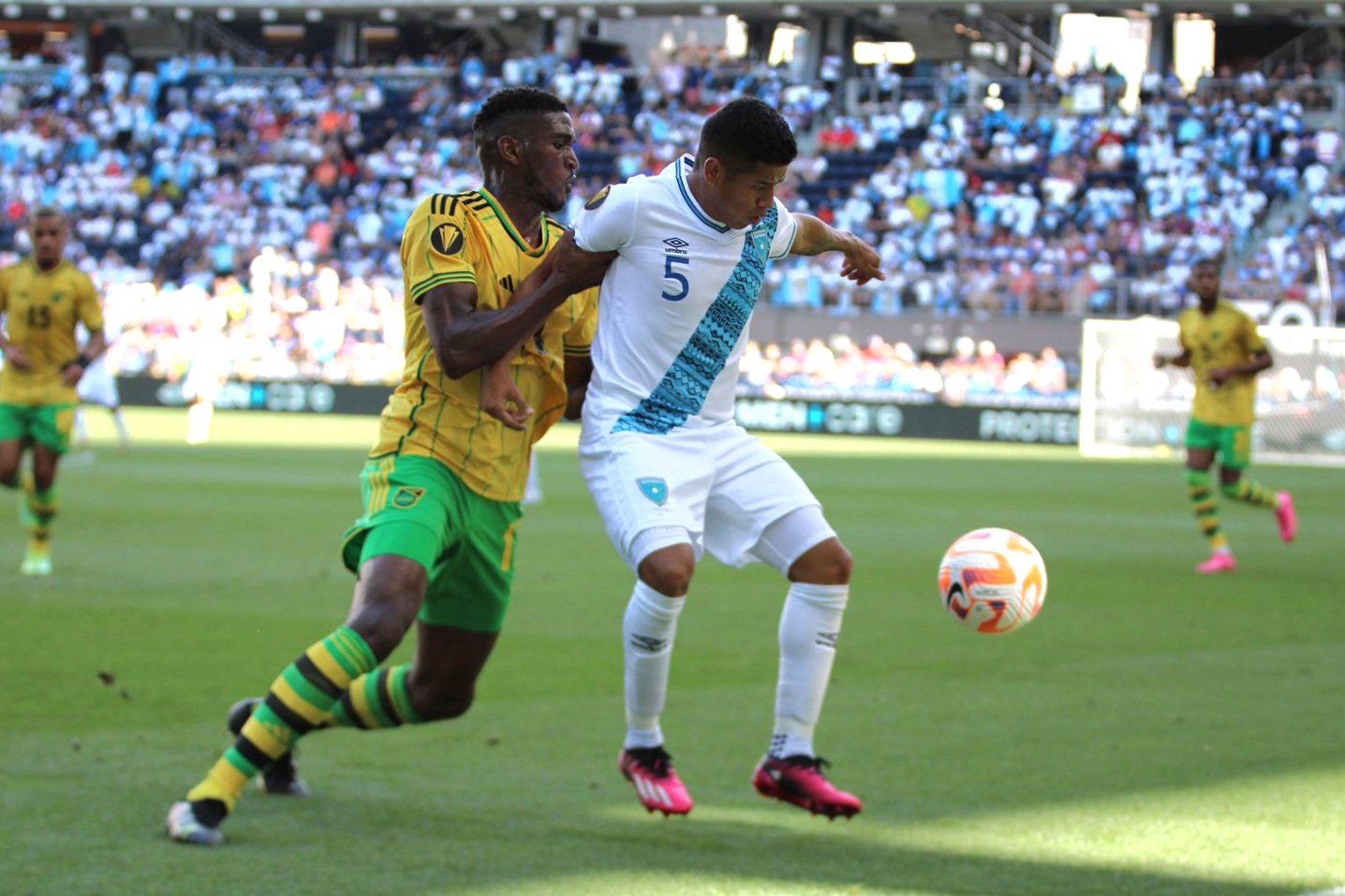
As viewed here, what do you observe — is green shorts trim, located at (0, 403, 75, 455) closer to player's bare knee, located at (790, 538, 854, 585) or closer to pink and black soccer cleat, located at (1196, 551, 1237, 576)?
player's bare knee, located at (790, 538, 854, 585)

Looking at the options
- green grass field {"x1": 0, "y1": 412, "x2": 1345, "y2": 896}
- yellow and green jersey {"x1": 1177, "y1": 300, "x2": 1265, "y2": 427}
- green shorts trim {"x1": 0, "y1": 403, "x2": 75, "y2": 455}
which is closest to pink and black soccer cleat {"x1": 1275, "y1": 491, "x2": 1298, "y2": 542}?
green grass field {"x1": 0, "y1": 412, "x2": 1345, "y2": 896}

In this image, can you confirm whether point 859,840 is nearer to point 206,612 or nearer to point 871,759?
point 871,759

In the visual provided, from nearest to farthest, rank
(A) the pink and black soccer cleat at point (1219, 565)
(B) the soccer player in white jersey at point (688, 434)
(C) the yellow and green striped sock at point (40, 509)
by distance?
1. (B) the soccer player in white jersey at point (688, 434)
2. (C) the yellow and green striped sock at point (40, 509)
3. (A) the pink and black soccer cleat at point (1219, 565)

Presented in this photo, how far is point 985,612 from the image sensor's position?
236 inches

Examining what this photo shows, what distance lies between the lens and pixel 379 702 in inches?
235

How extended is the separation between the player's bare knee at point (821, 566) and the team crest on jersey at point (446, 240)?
4.44ft

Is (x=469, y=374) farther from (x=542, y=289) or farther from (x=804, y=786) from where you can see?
(x=804, y=786)

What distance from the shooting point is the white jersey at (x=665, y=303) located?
17.9 ft

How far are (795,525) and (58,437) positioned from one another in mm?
7639

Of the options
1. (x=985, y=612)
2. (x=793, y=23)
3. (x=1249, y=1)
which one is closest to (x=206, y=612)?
(x=985, y=612)

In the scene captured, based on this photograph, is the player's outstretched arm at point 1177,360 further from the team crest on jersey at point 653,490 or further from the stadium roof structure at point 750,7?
the stadium roof structure at point 750,7

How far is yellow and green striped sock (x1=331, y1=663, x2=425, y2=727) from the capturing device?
5.93 meters

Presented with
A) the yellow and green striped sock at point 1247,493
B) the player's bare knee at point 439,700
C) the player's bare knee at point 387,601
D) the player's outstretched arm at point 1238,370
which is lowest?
the yellow and green striped sock at point 1247,493

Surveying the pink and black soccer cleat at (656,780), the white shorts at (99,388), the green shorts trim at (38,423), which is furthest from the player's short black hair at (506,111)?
the white shorts at (99,388)
